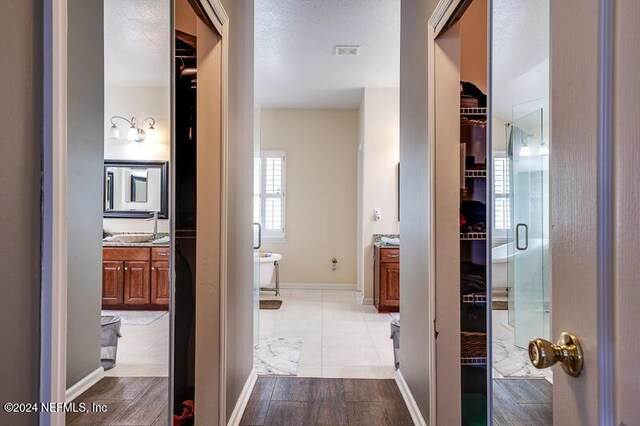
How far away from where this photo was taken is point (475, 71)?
69.1 inches

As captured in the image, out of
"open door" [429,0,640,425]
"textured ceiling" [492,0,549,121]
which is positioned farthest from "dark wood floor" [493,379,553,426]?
"textured ceiling" [492,0,549,121]

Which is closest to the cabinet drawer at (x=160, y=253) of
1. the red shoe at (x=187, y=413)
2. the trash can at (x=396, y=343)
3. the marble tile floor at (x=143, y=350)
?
the marble tile floor at (x=143, y=350)

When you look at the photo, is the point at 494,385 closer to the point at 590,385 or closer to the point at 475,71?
the point at 590,385

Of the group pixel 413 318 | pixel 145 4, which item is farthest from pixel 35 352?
pixel 413 318

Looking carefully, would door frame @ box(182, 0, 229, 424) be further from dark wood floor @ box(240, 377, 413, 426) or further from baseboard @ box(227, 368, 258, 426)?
dark wood floor @ box(240, 377, 413, 426)

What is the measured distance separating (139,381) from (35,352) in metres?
0.53

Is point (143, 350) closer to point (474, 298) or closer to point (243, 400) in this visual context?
point (243, 400)

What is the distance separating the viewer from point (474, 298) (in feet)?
6.02

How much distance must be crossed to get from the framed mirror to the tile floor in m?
1.92

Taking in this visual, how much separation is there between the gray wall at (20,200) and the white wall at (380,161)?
14.2 feet

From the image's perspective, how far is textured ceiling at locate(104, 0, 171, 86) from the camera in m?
0.91

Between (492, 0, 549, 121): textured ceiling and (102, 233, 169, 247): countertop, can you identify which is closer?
(492, 0, 549, 121): textured ceiling

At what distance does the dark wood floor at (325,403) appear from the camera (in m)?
2.05

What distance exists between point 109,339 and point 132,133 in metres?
0.60
